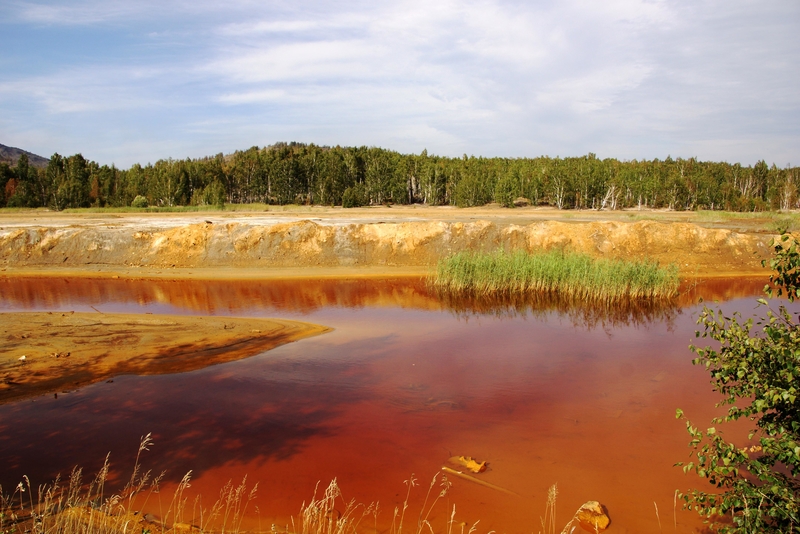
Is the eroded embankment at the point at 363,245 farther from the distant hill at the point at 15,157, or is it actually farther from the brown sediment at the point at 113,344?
the distant hill at the point at 15,157

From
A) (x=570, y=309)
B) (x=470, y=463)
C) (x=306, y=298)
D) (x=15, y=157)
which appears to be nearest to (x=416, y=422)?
(x=470, y=463)

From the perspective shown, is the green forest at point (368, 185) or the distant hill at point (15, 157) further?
the distant hill at point (15, 157)

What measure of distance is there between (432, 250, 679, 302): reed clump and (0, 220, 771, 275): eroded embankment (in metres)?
4.68

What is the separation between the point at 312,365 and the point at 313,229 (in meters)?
13.0

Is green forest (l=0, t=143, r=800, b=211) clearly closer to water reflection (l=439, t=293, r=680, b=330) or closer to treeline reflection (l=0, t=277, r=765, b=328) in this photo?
treeline reflection (l=0, t=277, r=765, b=328)

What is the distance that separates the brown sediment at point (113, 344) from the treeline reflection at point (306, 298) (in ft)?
7.14

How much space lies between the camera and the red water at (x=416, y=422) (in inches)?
218

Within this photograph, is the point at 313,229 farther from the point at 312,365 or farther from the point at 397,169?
the point at 397,169

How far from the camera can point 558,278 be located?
600 inches

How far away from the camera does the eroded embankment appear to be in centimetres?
2094

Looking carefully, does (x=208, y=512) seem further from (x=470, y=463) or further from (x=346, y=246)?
(x=346, y=246)

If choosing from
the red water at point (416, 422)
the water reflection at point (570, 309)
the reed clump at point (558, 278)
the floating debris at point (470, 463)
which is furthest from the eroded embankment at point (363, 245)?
the floating debris at point (470, 463)

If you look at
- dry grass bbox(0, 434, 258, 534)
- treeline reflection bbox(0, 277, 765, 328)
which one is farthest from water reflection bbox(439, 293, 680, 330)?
dry grass bbox(0, 434, 258, 534)

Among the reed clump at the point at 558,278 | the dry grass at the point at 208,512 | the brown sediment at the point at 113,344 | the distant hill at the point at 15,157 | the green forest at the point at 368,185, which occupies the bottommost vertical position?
the dry grass at the point at 208,512
